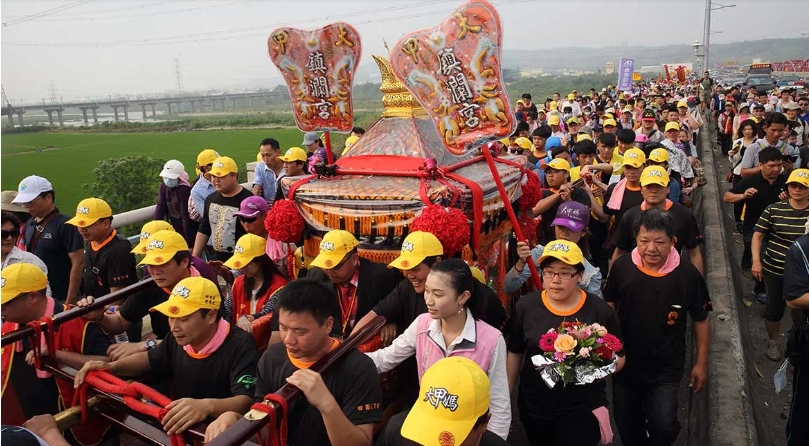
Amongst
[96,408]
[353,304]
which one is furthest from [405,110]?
[96,408]

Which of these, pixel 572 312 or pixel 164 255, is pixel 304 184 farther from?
pixel 572 312

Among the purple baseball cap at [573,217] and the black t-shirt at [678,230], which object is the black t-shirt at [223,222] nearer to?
the purple baseball cap at [573,217]

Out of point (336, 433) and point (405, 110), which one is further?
point (405, 110)

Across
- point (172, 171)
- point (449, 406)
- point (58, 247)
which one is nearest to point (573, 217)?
point (449, 406)

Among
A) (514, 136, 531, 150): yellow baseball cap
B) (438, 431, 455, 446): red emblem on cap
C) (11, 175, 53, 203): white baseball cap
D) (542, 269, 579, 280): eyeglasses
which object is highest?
(11, 175, 53, 203): white baseball cap

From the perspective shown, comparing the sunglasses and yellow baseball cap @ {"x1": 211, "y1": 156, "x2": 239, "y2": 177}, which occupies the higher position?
yellow baseball cap @ {"x1": 211, "y1": 156, "x2": 239, "y2": 177}

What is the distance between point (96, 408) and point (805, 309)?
4.00 metres

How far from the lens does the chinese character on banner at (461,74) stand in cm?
355

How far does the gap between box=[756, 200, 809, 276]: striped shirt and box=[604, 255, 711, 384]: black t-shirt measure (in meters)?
2.04

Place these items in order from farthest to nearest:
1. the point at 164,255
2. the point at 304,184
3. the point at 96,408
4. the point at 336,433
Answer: the point at 304,184 < the point at 164,255 < the point at 96,408 < the point at 336,433

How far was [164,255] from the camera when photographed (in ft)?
10.9

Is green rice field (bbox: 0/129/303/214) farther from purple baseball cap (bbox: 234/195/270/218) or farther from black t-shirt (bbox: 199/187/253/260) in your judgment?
purple baseball cap (bbox: 234/195/270/218)

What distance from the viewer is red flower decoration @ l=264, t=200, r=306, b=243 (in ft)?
12.4

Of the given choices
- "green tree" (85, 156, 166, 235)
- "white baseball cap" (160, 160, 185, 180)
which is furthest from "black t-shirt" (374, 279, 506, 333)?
"green tree" (85, 156, 166, 235)
